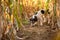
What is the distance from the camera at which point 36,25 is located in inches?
103

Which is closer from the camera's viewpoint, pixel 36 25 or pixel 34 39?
pixel 34 39

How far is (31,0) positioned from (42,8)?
0.21 meters

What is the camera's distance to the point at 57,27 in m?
2.25

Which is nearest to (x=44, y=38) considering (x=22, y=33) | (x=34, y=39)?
(x=34, y=39)

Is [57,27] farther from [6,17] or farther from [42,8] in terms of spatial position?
[6,17]

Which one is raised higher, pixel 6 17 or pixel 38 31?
pixel 6 17

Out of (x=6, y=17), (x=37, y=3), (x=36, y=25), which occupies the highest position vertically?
(x=6, y=17)

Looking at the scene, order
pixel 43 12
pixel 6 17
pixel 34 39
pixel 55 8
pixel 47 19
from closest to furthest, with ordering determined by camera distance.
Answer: pixel 6 17 < pixel 34 39 < pixel 55 8 < pixel 47 19 < pixel 43 12

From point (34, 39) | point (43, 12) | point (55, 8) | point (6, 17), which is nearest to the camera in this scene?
point (6, 17)

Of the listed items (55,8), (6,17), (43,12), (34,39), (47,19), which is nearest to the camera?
(6,17)

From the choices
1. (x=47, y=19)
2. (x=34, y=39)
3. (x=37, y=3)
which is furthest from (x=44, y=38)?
(x=37, y=3)

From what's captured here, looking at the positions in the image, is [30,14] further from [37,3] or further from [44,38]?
[44,38]

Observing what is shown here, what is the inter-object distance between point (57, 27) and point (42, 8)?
62 cm

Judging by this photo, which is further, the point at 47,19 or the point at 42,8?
the point at 42,8
